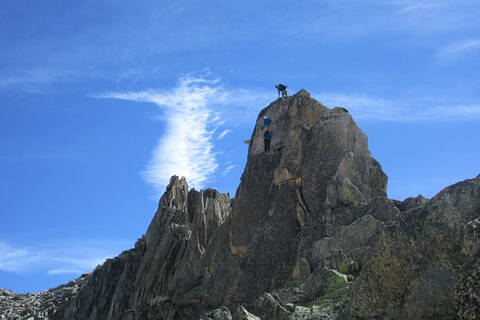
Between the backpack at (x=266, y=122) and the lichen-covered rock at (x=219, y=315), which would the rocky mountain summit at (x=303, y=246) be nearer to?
the lichen-covered rock at (x=219, y=315)

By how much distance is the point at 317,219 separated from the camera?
131 feet

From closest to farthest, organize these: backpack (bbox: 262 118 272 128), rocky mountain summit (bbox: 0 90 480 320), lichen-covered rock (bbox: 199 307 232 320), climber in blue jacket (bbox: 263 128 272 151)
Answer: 1. rocky mountain summit (bbox: 0 90 480 320)
2. lichen-covered rock (bbox: 199 307 232 320)
3. climber in blue jacket (bbox: 263 128 272 151)
4. backpack (bbox: 262 118 272 128)

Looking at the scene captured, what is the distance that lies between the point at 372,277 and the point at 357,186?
21546 mm

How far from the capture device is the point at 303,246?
125 feet

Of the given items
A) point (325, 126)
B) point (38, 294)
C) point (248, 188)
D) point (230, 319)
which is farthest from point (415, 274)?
point (38, 294)

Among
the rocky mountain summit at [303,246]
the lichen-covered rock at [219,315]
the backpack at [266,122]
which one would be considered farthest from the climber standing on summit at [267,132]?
the lichen-covered rock at [219,315]

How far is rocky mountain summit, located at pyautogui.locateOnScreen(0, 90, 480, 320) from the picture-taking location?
1912cm

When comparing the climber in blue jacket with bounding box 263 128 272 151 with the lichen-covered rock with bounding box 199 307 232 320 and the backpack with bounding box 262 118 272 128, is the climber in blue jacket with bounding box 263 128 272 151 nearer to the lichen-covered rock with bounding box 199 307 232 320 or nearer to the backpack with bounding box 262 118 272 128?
the backpack with bounding box 262 118 272 128

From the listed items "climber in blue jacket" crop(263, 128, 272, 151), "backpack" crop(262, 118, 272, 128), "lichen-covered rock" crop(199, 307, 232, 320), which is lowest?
"lichen-covered rock" crop(199, 307, 232, 320)

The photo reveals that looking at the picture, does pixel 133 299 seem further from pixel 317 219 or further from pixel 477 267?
pixel 477 267

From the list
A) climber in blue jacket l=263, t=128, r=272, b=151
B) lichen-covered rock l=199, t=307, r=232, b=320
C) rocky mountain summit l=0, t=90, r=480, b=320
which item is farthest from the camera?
climber in blue jacket l=263, t=128, r=272, b=151

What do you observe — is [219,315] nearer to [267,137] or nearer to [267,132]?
[267,137]

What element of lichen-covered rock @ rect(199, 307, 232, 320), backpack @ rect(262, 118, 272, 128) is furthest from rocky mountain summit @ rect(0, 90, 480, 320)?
backpack @ rect(262, 118, 272, 128)

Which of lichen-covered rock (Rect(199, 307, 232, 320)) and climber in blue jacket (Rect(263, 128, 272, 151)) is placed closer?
lichen-covered rock (Rect(199, 307, 232, 320))
